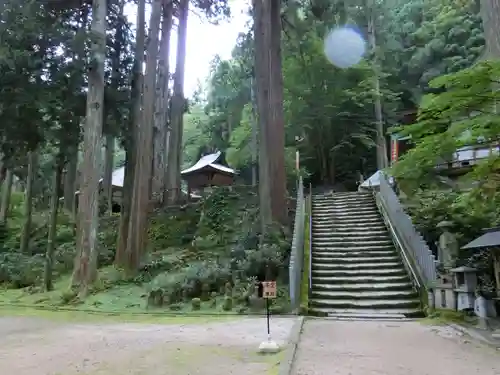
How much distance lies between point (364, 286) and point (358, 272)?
0.63 meters

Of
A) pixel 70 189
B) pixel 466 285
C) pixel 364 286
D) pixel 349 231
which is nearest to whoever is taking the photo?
pixel 466 285

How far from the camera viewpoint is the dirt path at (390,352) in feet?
16.2

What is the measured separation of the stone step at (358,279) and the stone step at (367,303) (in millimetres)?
680

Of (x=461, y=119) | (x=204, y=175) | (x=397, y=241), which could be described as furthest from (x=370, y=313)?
(x=204, y=175)

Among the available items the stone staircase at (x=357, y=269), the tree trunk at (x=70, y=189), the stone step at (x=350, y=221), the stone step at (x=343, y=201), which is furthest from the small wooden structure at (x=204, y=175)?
→ the stone step at (x=350, y=221)

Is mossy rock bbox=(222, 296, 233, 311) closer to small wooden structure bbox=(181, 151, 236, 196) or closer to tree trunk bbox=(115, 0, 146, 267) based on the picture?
tree trunk bbox=(115, 0, 146, 267)

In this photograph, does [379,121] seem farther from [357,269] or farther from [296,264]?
[296,264]

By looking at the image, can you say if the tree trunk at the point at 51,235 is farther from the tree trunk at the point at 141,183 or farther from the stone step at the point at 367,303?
the stone step at the point at 367,303

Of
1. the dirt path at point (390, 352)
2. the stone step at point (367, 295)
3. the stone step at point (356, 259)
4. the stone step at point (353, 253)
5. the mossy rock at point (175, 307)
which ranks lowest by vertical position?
the dirt path at point (390, 352)

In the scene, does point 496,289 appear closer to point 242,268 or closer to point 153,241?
point 242,268

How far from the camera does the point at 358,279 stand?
1014 cm

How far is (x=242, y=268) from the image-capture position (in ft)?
36.8

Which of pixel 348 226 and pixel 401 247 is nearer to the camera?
pixel 401 247

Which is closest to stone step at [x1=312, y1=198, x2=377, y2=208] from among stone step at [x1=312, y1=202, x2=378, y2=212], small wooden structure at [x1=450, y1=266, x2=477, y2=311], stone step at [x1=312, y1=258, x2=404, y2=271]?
stone step at [x1=312, y1=202, x2=378, y2=212]
